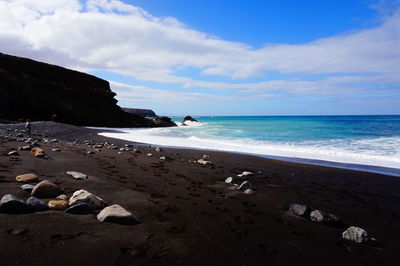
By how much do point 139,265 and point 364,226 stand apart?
3505mm

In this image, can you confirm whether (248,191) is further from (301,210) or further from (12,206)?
(12,206)

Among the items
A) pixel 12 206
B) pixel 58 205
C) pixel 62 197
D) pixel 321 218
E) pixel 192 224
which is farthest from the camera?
pixel 321 218

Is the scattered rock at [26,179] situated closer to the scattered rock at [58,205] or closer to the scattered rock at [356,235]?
the scattered rock at [58,205]

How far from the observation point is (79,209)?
2.98 metres

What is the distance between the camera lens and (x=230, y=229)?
3207 millimetres

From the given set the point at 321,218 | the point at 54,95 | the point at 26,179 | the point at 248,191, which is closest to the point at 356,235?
the point at 321,218

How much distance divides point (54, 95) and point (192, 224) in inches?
1404

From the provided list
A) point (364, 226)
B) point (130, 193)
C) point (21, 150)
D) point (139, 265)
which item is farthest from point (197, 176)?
point (21, 150)

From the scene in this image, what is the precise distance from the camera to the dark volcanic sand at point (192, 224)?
2322 millimetres

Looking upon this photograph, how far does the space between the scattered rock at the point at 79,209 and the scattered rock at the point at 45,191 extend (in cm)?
70

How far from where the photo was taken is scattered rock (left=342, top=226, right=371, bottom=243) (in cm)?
322

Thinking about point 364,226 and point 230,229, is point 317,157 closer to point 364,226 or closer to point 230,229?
point 364,226

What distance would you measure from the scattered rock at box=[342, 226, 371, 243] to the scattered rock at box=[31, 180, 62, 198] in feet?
13.1

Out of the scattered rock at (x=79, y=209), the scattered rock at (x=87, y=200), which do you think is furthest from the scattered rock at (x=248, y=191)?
the scattered rock at (x=79, y=209)
